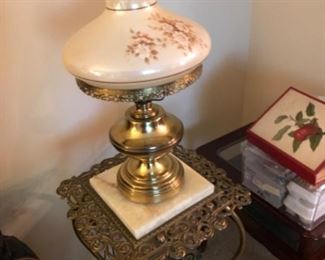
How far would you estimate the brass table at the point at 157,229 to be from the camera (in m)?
0.70

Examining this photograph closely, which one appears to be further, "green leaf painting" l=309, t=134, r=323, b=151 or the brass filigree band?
"green leaf painting" l=309, t=134, r=323, b=151

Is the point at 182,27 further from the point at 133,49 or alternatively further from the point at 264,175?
the point at 264,175

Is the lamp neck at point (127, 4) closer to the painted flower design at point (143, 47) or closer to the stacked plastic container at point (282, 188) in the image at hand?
the painted flower design at point (143, 47)

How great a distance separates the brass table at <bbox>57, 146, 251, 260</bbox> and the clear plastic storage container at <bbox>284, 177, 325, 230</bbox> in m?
0.12

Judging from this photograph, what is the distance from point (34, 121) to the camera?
3.11 ft

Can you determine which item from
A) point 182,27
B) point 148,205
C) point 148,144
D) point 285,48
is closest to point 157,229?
point 148,205

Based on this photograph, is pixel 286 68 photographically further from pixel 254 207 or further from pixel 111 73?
pixel 111 73

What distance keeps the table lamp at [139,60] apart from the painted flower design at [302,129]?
0.94 feet

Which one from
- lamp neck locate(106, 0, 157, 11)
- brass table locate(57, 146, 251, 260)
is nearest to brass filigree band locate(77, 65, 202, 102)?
lamp neck locate(106, 0, 157, 11)

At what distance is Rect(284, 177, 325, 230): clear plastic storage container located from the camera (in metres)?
0.81

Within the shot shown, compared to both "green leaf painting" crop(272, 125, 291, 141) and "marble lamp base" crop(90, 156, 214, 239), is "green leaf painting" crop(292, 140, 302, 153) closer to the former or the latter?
"green leaf painting" crop(272, 125, 291, 141)

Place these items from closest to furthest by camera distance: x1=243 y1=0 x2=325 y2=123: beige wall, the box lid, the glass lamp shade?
the glass lamp shade → the box lid → x1=243 y1=0 x2=325 y2=123: beige wall

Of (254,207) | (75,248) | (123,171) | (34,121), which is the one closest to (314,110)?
(254,207)

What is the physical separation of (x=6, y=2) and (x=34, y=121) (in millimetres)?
280
